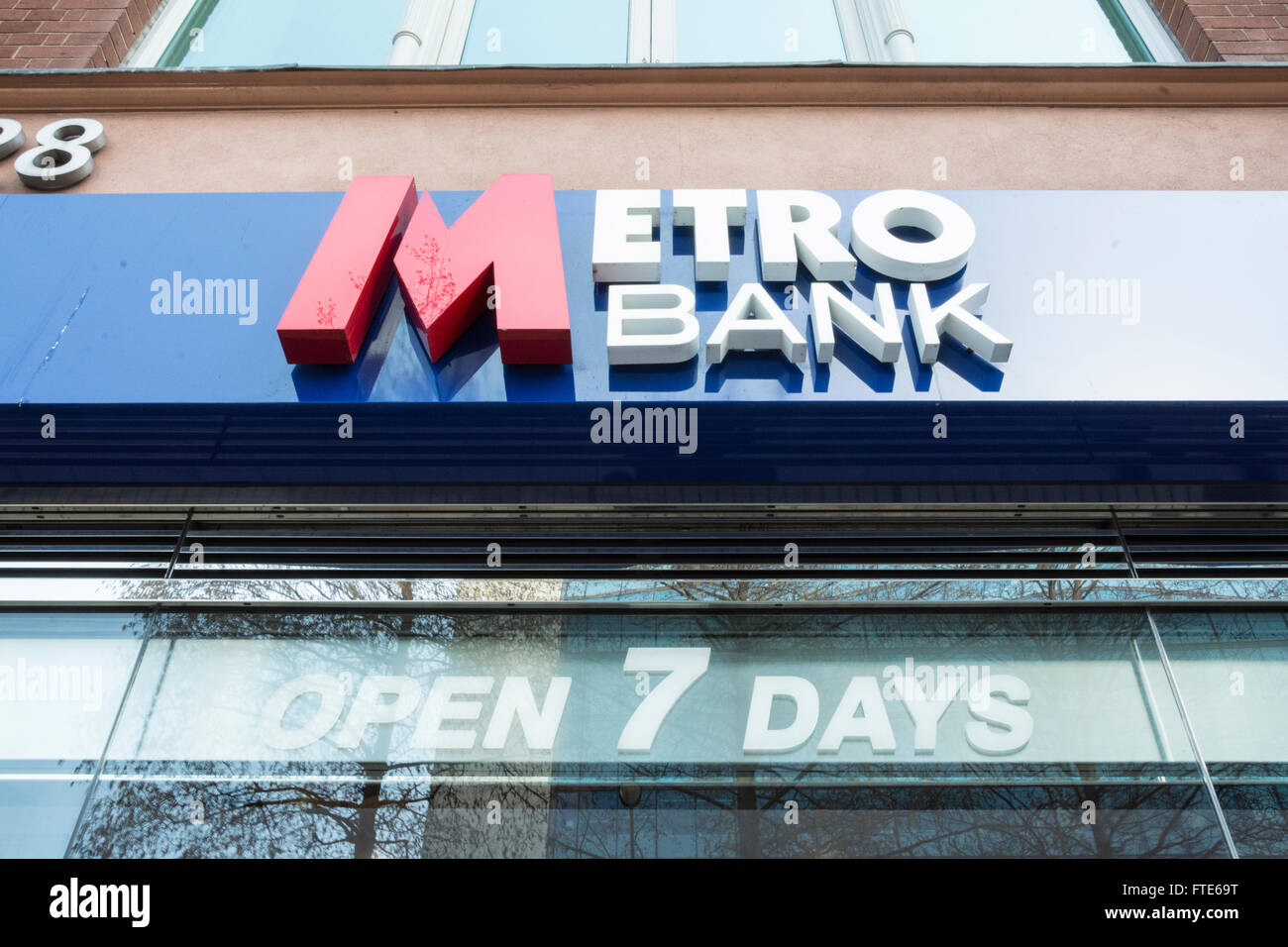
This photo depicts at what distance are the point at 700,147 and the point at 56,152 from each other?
11.6 feet

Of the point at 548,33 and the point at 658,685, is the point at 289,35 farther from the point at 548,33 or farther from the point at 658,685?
the point at 658,685

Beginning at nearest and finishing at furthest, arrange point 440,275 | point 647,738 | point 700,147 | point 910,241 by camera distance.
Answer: point 647,738
point 440,275
point 910,241
point 700,147

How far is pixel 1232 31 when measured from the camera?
263 inches

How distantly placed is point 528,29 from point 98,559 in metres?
4.67

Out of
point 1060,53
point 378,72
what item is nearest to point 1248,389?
point 1060,53

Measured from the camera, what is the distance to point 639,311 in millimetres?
4578

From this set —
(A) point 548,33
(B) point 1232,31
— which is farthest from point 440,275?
(B) point 1232,31

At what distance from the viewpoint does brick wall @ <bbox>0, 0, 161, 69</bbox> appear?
6.57 m

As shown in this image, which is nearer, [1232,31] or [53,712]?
[53,712]

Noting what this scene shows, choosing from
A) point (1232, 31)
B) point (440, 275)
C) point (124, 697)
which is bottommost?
point (124, 697)

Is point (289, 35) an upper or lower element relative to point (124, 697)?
upper

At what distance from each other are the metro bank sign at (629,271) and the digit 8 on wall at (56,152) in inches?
68.3
